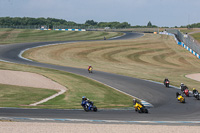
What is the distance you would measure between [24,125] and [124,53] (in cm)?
5008

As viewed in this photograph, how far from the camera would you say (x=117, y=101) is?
23.8m

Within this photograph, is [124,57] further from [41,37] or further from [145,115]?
[41,37]

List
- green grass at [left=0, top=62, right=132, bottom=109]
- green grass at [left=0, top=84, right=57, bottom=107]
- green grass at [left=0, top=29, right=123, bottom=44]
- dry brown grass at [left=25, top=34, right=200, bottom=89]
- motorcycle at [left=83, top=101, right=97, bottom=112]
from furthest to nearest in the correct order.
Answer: green grass at [left=0, top=29, right=123, bottom=44]
dry brown grass at [left=25, top=34, right=200, bottom=89]
green grass at [left=0, top=62, right=132, bottom=109]
green grass at [left=0, top=84, right=57, bottom=107]
motorcycle at [left=83, top=101, right=97, bottom=112]

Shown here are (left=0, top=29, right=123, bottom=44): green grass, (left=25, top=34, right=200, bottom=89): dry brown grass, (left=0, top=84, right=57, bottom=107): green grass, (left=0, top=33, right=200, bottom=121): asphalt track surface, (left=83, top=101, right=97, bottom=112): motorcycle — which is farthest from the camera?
(left=0, top=29, right=123, bottom=44): green grass

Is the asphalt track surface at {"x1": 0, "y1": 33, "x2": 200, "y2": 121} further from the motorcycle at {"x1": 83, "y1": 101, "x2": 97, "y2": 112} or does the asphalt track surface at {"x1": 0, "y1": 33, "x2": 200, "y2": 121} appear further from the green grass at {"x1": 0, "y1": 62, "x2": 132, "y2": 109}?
the green grass at {"x1": 0, "y1": 62, "x2": 132, "y2": 109}

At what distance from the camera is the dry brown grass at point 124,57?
157 ft

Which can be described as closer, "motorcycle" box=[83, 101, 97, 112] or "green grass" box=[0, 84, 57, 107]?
"motorcycle" box=[83, 101, 97, 112]

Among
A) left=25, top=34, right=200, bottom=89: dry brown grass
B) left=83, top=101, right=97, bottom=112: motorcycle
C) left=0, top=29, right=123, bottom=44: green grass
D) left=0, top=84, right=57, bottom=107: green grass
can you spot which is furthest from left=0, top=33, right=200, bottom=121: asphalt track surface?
left=0, top=29, right=123, bottom=44: green grass

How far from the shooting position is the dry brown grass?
47841 millimetres

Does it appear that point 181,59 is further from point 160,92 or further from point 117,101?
point 117,101

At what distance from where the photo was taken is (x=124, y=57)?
195 ft

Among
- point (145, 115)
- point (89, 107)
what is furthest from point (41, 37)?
point (145, 115)

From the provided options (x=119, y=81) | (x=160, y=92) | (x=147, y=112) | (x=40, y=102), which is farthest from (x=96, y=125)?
(x=119, y=81)

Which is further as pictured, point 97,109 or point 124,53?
point 124,53
